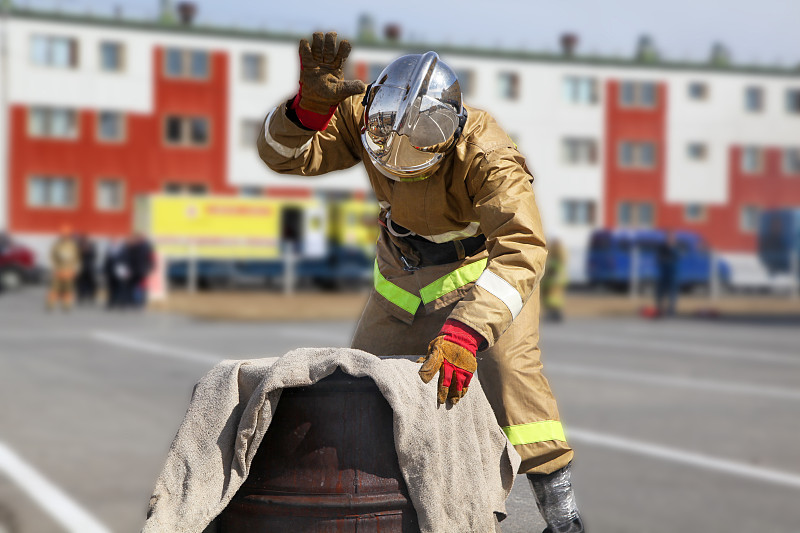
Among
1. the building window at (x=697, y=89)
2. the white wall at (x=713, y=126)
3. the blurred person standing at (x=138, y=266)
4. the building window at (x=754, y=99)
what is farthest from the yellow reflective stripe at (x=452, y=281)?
the building window at (x=754, y=99)

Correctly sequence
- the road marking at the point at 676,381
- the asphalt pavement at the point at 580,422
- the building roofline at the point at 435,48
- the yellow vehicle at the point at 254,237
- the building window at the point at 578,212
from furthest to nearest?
the building window at the point at 578,212 < the building roofline at the point at 435,48 < the yellow vehicle at the point at 254,237 < the road marking at the point at 676,381 < the asphalt pavement at the point at 580,422

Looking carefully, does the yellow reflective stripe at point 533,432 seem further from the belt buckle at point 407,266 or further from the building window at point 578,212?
the building window at point 578,212

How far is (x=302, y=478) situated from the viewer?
7.66 feet

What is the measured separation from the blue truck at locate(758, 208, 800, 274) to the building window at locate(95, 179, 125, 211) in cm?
2524

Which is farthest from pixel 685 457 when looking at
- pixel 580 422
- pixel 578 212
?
pixel 578 212

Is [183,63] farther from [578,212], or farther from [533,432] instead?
[533,432]

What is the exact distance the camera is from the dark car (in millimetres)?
30406

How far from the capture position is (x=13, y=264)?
30.6 m

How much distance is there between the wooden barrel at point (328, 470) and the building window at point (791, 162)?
173 feet

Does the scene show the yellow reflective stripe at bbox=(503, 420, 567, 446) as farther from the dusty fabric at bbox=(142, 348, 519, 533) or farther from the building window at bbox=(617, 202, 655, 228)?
the building window at bbox=(617, 202, 655, 228)

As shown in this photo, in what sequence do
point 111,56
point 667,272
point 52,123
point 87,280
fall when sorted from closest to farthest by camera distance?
point 667,272
point 87,280
point 52,123
point 111,56

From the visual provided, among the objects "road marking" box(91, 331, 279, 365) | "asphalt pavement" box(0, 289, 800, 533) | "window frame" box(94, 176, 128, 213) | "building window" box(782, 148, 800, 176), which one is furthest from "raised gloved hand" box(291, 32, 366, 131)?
"building window" box(782, 148, 800, 176)

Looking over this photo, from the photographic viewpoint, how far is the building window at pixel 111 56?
4119 centimetres

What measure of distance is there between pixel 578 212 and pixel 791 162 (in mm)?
12049
